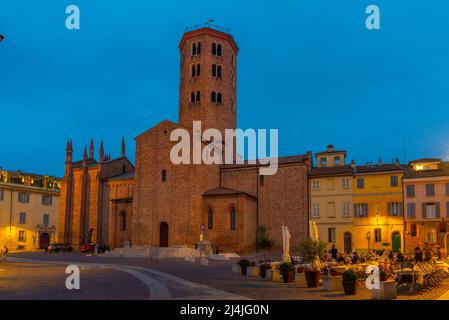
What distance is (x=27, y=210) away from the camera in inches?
2608

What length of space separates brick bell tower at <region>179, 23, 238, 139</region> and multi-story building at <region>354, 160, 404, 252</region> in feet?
52.4

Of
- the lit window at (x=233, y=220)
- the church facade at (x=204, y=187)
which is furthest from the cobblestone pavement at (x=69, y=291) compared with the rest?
the church facade at (x=204, y=187)

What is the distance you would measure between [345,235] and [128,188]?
24.6 m

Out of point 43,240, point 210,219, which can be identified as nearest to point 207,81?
point 210,219

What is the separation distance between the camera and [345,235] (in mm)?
45812

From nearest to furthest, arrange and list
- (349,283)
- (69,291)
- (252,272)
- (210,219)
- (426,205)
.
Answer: (349,283) → (69,291) → (252,272) → (426,205) → (210,219)

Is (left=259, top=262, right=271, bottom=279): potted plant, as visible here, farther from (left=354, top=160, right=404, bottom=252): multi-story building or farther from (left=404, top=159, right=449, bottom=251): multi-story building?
(left=354, top=160, right=404, bottom=252): multi-story building

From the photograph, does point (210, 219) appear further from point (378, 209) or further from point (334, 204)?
point (378, 209)

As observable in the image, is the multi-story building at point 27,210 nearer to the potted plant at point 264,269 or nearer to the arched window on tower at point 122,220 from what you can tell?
the arched window on tower at point 122,220

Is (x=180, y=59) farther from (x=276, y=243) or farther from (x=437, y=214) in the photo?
(x=437, y=214)

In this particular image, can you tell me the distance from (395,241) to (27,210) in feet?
160

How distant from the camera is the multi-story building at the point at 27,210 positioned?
63.2 m
